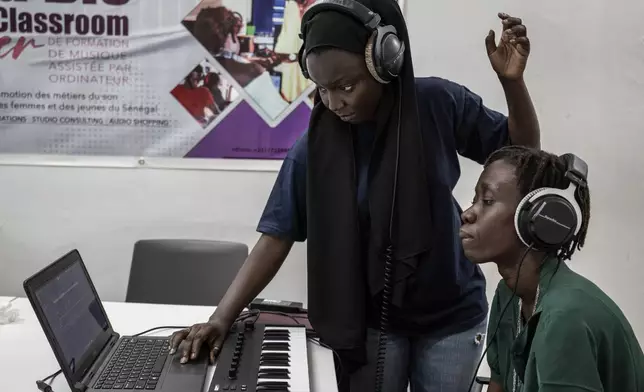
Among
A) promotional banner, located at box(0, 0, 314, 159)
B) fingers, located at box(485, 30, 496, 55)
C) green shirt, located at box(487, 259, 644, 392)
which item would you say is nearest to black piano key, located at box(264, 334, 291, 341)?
green shirt, located at box(487, 259, 644, 392)

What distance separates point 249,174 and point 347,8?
1.33 meters

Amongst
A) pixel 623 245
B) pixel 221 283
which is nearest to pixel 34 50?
pixel 221 283

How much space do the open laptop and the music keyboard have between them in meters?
0.05

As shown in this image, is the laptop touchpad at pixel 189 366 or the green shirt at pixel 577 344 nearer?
the green shirt at pixel 577 344

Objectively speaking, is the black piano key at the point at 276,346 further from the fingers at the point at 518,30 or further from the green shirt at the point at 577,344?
the fingers at the point at 518,30

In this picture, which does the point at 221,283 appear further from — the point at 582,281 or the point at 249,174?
the point at 582,281

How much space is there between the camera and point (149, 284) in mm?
2145

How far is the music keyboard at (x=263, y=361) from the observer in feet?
3.89

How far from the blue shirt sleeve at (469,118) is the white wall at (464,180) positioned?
1.01 meters

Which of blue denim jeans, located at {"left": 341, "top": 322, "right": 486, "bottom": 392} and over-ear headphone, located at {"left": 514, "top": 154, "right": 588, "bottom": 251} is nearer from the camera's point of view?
over-ear headphone, located at {"left": 514, "top": 154, "right": 588, "bottom": 251}

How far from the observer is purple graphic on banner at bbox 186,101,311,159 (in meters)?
2.42

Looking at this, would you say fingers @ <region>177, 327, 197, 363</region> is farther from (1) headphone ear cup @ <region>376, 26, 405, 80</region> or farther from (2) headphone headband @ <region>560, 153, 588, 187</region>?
(2) headphone headband @ <region>560, 153, 588, 187</region>

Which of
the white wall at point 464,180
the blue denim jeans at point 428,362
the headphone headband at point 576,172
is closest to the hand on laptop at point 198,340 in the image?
the blue denim jeans at point 428,362

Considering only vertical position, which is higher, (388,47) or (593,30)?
(593,30)
